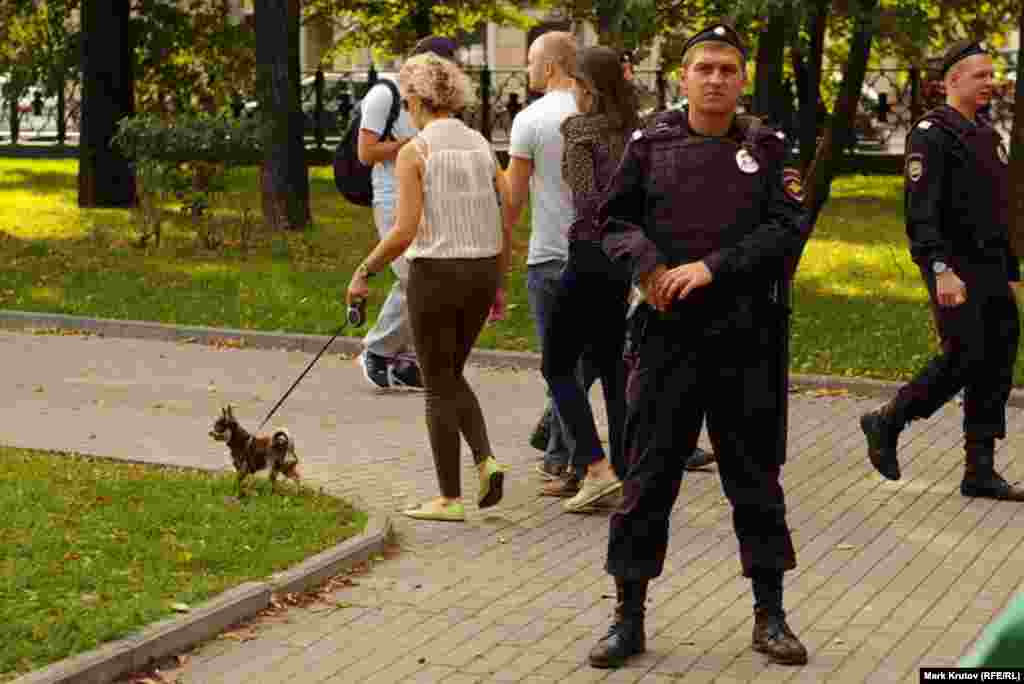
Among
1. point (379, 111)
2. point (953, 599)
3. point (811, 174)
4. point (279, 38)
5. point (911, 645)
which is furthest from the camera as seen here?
point (811, 174)

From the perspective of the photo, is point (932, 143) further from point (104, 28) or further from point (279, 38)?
point (104, 28)

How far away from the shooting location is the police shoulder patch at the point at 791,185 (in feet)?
19.6

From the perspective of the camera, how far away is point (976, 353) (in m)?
8.77

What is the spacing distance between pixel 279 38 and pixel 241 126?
6.33 ft

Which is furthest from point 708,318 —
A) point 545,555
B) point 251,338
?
point 251,338

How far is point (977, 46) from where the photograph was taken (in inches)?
344

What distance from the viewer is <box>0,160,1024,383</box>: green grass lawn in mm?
A: 14117

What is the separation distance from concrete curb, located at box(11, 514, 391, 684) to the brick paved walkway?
99 mm

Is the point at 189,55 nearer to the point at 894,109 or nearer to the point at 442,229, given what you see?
the point at 894,109

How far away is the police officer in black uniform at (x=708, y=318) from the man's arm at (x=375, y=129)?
5328 millimetres

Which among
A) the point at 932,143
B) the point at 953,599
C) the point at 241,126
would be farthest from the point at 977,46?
the point at 241,126

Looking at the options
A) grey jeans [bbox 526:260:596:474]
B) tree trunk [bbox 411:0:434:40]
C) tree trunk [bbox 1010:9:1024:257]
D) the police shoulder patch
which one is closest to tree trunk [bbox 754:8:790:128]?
tree trunk [bbox 1010:9:1024:257]

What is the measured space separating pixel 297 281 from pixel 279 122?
4.98m

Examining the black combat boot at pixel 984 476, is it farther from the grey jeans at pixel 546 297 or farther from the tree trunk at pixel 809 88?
the tree trunk at pixel 809 88
